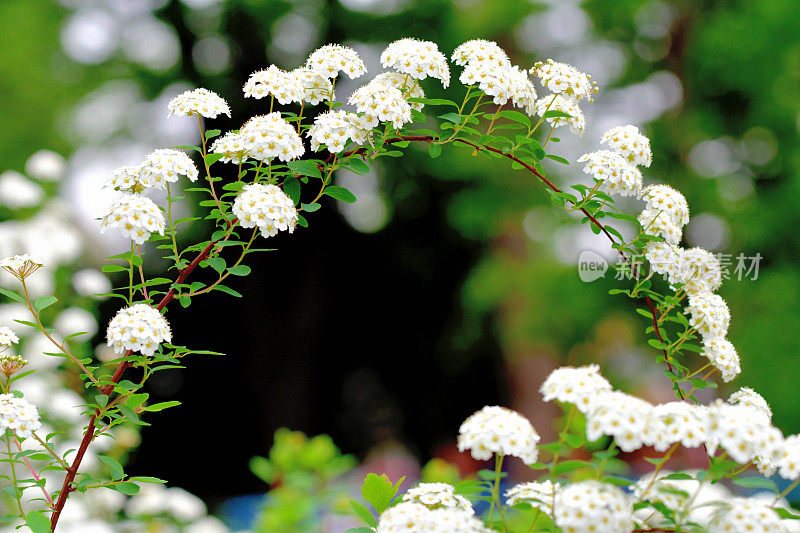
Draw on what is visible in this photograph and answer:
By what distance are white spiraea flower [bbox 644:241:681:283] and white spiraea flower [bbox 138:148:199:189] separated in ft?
4.08

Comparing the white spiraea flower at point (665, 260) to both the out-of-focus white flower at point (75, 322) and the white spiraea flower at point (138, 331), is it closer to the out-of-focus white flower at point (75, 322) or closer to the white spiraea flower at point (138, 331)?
the white spiraea flower at point (138, 331)

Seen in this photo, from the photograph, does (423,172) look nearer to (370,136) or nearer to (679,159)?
(679,159)

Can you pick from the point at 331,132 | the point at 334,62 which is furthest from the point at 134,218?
the point at 334,62

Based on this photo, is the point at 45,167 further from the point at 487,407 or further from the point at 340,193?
the point at 487,407

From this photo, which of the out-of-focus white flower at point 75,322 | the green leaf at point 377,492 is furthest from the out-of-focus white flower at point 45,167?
the green leaf at point 377,492

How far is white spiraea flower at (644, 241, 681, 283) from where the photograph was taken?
6.39ft

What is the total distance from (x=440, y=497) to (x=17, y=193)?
3.64m

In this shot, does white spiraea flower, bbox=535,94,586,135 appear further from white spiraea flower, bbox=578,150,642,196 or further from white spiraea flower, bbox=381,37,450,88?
white spiraea flower, bbox=381,37,450,88

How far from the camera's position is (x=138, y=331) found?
4.81 feet

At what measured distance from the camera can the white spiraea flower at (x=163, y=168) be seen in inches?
65.3

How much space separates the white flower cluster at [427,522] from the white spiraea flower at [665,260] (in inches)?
37.5

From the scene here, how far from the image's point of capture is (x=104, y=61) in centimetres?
878

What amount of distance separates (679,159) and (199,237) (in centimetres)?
531

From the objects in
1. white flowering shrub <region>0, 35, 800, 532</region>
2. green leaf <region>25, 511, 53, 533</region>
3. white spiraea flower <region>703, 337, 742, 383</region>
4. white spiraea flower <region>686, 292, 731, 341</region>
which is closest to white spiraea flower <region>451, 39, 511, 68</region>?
white flowering shrub <region>0, 35, 800, 532</region>
